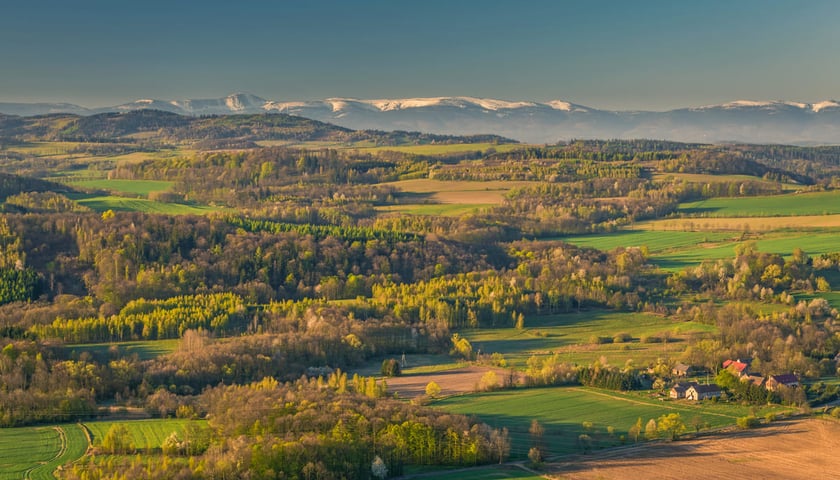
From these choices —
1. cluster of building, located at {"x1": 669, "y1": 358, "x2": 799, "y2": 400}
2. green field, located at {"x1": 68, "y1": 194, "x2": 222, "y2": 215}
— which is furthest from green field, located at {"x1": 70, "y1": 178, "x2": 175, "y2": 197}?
cluster of building, located at {"x1": 669, "y1": 358, "x2": 799, "y2": 400}

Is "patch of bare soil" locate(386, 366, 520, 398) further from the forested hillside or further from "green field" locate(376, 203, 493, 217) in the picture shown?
"green field" locate(376, 203, 493, 217)

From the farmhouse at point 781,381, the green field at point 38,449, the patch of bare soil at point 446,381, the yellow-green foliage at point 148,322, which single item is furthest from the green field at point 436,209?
the green field at point 38,449

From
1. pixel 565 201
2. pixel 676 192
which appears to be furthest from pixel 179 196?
pixel 676 192

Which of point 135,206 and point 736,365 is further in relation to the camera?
point 135,206

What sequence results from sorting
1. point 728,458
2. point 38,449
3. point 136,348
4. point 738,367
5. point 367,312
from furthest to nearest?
point 367,312
point 136,348
point 738,367
point 728,458
point 38,449

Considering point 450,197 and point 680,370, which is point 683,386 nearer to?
point 680,370

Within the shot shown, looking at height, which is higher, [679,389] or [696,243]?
[696,243]

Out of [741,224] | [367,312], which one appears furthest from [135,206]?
[741,224]
